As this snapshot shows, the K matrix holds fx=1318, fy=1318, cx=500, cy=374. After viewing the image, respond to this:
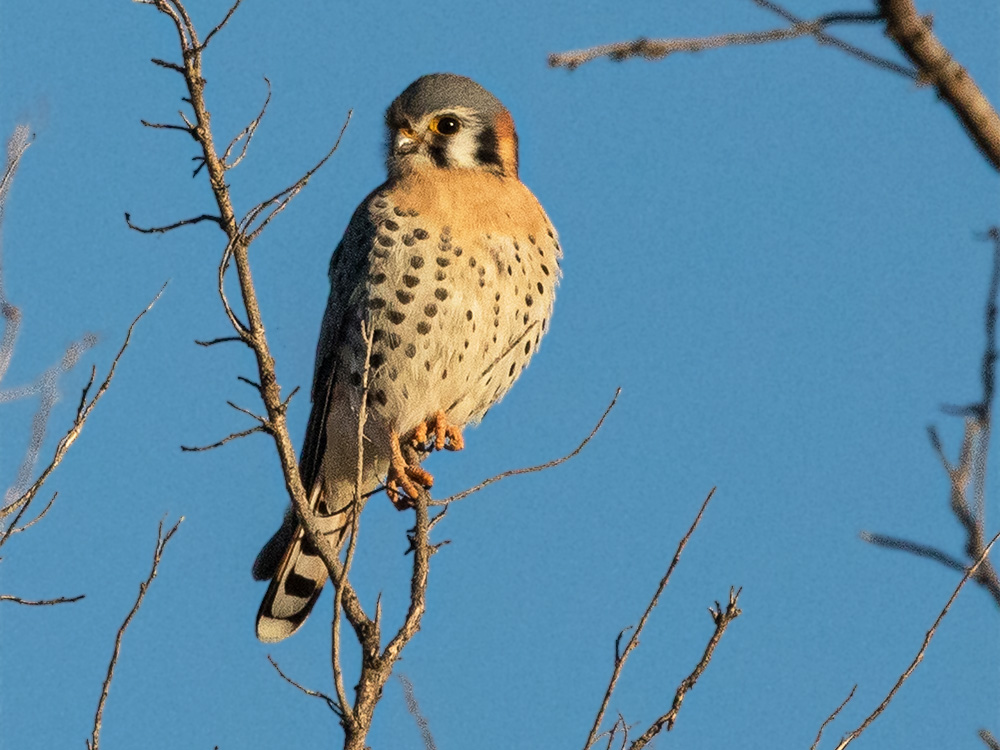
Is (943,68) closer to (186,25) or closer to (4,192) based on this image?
(186,25)

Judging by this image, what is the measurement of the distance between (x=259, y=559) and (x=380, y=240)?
4.19ft

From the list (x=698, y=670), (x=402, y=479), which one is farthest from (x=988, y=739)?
(x=402, y=479)

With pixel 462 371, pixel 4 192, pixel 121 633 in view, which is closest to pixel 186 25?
pixel 4 192

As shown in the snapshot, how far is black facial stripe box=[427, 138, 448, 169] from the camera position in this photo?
511 centimetres

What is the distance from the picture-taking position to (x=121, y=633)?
322cm

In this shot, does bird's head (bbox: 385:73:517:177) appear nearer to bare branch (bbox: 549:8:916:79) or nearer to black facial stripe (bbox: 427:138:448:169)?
black facial stripe (bbox: 427:138:448:169)

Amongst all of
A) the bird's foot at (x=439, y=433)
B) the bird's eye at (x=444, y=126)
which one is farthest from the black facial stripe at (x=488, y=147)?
the bird's foot at (x=439, y=433)

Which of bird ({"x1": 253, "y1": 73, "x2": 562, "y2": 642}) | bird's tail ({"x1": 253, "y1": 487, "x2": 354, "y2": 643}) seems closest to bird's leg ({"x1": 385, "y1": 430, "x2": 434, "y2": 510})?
bird ({"x1": 253, "y1": 73, "x2": 562, "y2": 642})

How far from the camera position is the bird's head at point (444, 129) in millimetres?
5121

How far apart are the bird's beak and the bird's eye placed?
88mm

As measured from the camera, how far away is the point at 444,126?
520 centimetres

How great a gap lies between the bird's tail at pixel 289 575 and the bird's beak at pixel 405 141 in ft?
4.43

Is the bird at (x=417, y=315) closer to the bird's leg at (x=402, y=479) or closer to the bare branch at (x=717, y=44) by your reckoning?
the bird's leg at (x=402, y=479)

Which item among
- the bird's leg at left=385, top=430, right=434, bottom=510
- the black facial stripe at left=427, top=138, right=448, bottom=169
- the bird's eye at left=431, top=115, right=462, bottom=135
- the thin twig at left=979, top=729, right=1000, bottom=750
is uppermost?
the bird's eye at left=431, top=115, right=462, bottom=135
